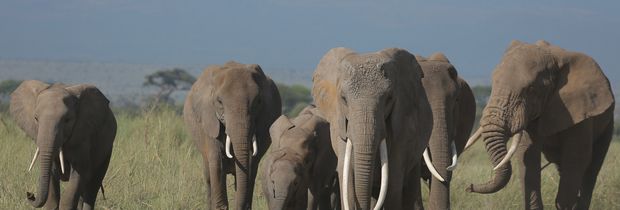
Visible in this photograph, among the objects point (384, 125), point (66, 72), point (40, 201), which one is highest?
point (384, 125)

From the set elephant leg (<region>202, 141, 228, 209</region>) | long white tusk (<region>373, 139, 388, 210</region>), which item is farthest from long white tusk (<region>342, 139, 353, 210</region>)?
elephant leg (<region>202, 141, 228, 209</region>)

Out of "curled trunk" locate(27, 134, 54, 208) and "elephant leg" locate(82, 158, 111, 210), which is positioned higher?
"curled trunk" locate(27, 134, 54, 208)

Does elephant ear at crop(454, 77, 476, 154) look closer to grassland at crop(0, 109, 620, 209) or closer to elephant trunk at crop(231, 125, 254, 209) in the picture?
grassland at crop(0, 109, 620, 209)

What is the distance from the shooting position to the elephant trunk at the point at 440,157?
966cm

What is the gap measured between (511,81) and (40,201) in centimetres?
387

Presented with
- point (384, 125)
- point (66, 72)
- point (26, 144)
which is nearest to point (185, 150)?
point (26, 144)

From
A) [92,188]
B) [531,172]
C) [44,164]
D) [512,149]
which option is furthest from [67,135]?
[531,172]

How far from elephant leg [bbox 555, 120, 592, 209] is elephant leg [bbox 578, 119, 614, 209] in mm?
634

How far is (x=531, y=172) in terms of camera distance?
36.5ft

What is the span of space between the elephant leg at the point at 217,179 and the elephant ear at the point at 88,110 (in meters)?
1.02

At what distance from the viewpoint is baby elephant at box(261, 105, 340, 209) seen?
9297 millimetres

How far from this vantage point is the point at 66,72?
154 m

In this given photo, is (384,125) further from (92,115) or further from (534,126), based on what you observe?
(92,115)

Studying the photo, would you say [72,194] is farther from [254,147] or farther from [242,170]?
[254,147]
